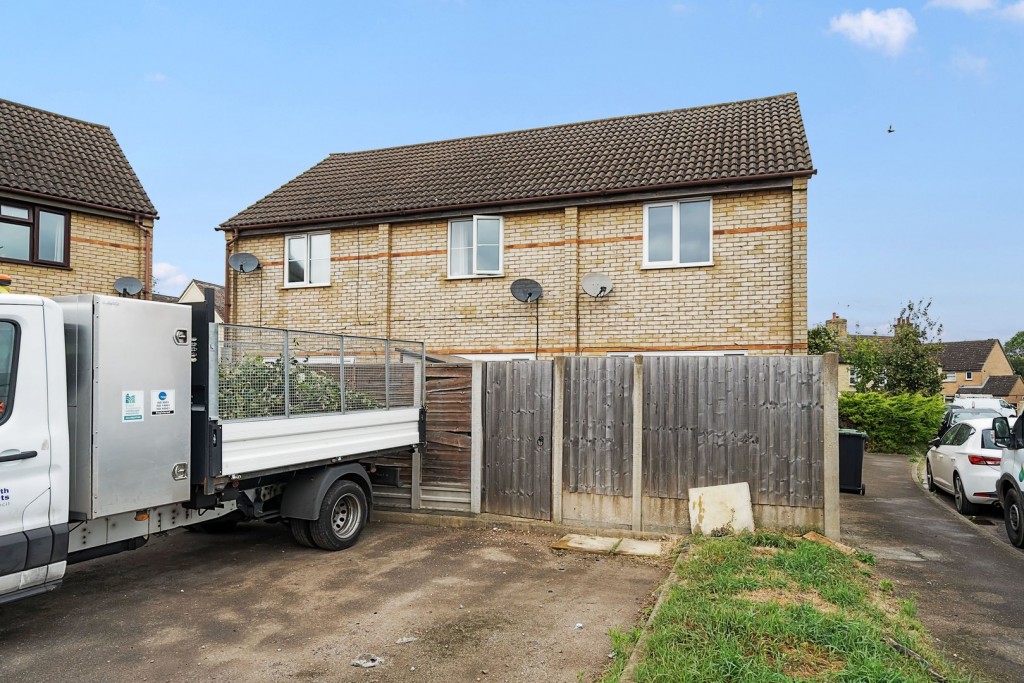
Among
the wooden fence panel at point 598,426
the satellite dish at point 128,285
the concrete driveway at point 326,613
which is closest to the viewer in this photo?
the concrete driveway at point 326,613

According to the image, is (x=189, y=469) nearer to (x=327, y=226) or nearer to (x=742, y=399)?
(x=742, y=399)

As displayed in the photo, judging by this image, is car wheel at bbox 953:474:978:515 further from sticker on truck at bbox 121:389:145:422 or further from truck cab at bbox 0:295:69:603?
truck cab at bbox 0:295:69:603

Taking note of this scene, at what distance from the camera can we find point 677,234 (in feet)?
40.9

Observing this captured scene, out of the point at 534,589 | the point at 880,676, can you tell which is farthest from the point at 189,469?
the point at 880,676

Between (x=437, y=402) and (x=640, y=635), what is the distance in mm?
4990

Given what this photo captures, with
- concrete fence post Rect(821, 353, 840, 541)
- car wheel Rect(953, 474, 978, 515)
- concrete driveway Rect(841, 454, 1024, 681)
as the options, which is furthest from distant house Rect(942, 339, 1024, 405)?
concrete fence post Rect(821, 353, 840, 541)

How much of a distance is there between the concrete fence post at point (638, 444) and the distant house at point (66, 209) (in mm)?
12950

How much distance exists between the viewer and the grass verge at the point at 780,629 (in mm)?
3873

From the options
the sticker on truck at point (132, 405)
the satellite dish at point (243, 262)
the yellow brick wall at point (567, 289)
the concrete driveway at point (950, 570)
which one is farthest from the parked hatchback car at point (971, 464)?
the satellite dish at point (243, 262)

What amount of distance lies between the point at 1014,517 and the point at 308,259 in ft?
44.9

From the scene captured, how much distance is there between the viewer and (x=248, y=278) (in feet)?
51.6

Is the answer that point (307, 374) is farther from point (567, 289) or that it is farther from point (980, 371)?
point (980, 371)

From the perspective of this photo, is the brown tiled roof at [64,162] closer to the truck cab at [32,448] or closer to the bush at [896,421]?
the truck cab at [32,448]

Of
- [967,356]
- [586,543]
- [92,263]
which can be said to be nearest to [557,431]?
[586,543]
